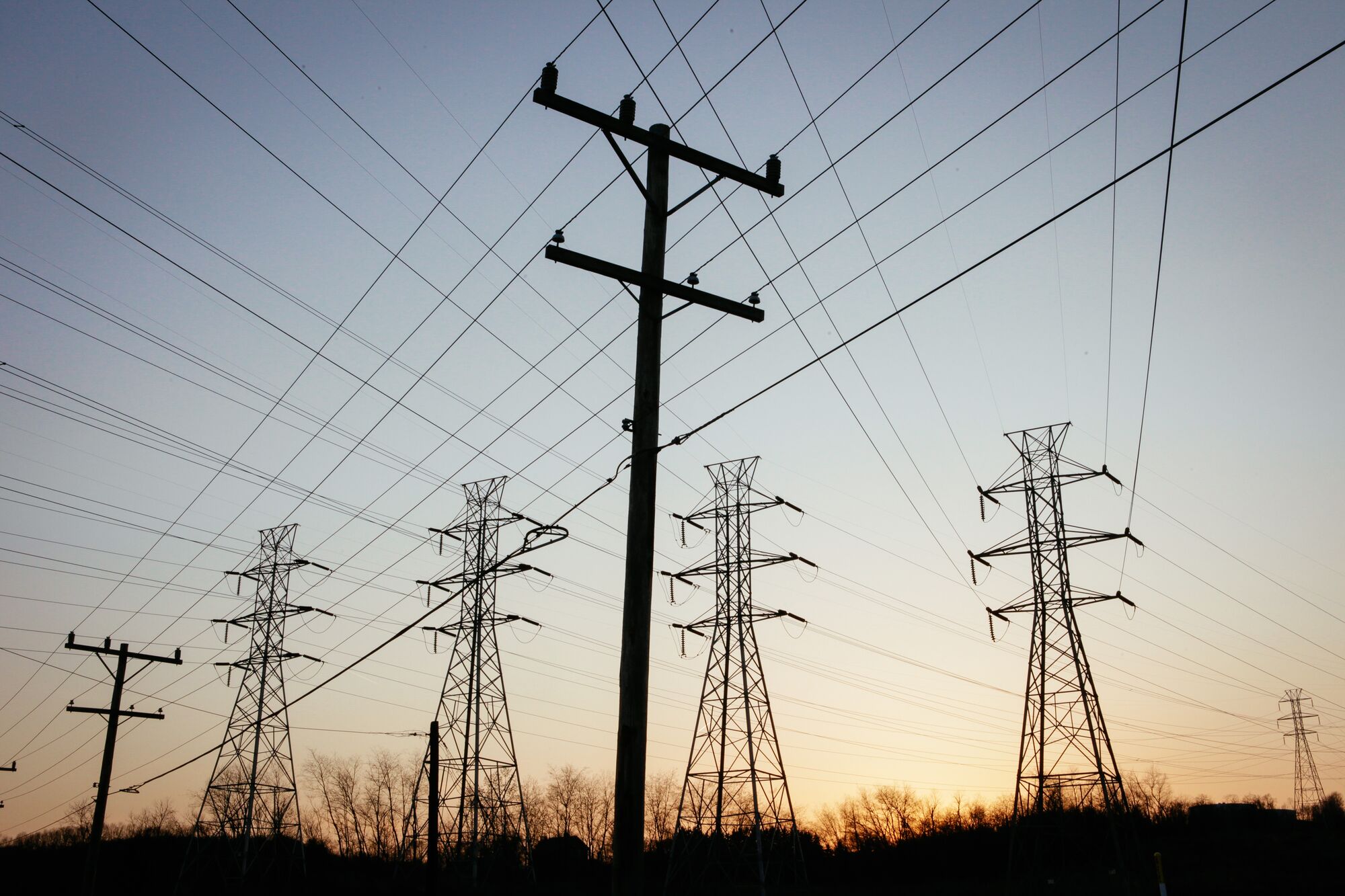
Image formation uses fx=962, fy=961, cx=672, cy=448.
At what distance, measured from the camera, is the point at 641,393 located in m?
11.7

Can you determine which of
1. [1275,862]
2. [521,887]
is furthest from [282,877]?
[1275,862]

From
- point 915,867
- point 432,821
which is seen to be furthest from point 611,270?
point 915,867

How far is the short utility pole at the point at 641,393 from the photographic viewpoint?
32.8 feet

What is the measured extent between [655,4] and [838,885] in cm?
5177

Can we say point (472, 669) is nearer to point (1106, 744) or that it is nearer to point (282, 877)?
point (282, 877)

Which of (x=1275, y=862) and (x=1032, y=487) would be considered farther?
(x=1275, y=862)

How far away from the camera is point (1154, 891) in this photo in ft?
114

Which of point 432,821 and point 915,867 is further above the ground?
point 432,821

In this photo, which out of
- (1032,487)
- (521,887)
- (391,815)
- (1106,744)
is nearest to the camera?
(1106,744)

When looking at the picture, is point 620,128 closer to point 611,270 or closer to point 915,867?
point 611,270

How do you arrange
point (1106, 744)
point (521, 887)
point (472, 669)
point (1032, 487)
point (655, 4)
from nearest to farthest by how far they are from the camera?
point (655, 4), point (1106, 744), point (1032, 487), point (472, 669), point (521, 887)

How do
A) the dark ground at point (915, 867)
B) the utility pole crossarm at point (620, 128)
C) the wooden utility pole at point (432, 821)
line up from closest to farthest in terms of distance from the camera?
the utility pole crossarm at point (620, 128), the wooden utility pole at point (432, 821), the dark ground at point (915, 867)

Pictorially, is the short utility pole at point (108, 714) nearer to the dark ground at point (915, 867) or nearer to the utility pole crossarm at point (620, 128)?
the dark ground at point (915, 867)

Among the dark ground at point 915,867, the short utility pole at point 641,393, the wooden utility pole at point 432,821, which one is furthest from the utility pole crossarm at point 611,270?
the dark ground at point 915,867
